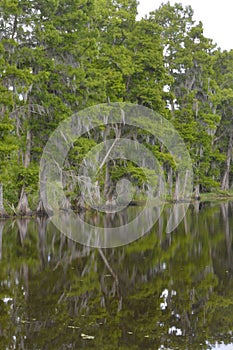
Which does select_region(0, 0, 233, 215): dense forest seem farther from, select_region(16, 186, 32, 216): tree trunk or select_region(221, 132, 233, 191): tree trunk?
select_region(221, 132, 233, 191): tree trunk

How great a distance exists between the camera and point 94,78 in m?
28.2

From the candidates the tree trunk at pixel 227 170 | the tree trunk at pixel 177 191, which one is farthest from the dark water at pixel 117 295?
the tree trunk at pixel 227 170

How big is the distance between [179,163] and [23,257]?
87.3 feet

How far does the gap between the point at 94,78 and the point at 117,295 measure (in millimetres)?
21005

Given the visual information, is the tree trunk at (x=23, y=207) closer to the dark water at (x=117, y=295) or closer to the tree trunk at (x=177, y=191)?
the dark water at (x=117, y=295)

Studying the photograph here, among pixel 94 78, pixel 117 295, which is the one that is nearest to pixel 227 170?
pixel 94 78

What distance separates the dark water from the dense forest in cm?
870

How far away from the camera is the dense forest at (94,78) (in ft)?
76.1

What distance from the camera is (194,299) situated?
8.06 metres

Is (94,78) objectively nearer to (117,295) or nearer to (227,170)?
(117,295)

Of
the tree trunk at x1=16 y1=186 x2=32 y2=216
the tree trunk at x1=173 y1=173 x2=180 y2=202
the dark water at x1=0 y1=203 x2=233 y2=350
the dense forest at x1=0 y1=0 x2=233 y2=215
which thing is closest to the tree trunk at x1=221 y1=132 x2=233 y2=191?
the dense forest at x1=0 y1=0 x2=233 y2=215

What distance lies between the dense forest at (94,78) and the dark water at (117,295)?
8.70 m

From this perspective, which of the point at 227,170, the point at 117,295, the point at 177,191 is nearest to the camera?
the point at 117,295

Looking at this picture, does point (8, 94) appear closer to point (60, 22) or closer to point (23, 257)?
point (60, 22)
